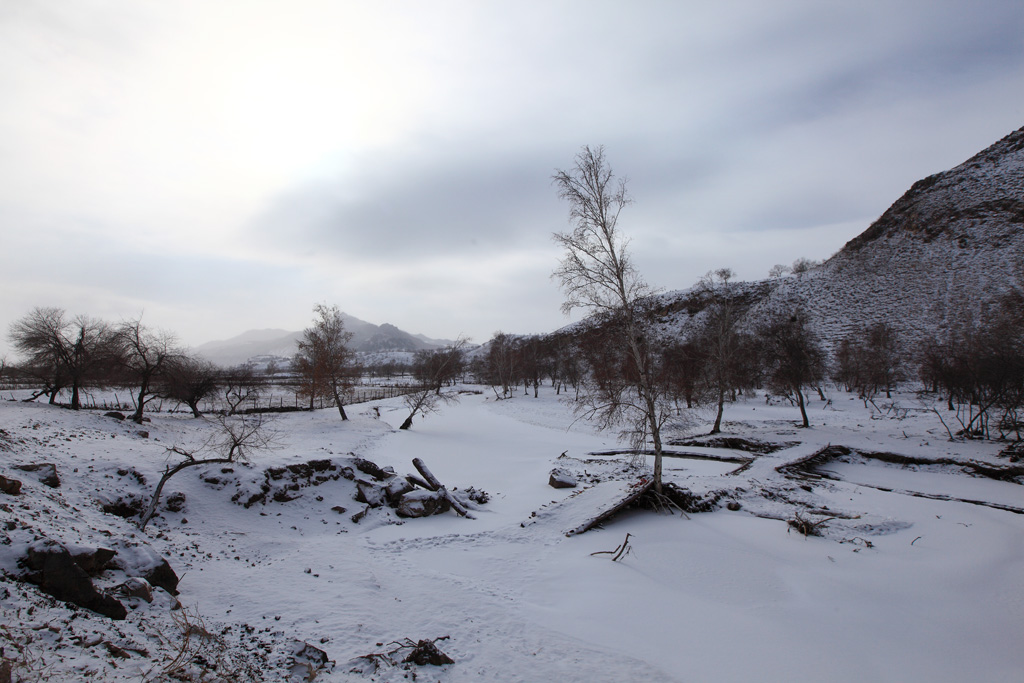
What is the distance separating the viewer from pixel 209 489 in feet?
37.8

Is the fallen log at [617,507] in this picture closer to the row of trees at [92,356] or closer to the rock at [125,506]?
the rock at [125,506]

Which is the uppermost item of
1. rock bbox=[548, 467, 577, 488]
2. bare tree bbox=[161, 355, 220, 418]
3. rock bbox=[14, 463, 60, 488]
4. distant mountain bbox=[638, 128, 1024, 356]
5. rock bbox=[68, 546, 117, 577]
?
distant mountain bbox=[638, 128, 1024, 356]

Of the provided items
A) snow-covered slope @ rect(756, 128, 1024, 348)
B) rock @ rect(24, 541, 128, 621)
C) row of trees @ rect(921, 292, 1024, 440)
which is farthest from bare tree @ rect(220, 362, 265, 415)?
snow-covered slope @ rect(756, 128, 1024, 348)

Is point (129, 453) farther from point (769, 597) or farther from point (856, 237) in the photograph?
point (856, 237)

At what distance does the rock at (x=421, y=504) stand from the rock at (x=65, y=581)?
721 centimetres

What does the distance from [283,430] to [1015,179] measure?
102 metres

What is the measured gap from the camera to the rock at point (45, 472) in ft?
29.6

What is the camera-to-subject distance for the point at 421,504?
12.4m

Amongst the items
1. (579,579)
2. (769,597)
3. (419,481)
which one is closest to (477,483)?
(419,481)

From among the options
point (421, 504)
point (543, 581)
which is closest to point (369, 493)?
→ point (421, 504)

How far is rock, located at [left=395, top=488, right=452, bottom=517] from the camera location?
12.3 m

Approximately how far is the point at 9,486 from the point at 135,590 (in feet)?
13.3

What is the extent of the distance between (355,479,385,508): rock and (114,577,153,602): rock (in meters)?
6.71

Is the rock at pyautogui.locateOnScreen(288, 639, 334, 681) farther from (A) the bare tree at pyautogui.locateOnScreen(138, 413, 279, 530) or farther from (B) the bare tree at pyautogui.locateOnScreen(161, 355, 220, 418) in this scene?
(B) the bare tree at pyautogui.locateOnScreen(161, 355, 220, 418)
